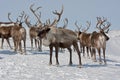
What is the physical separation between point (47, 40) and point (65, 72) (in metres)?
2.25

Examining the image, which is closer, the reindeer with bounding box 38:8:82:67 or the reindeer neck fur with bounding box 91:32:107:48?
the reindeer with bounding box 38:8:82:67

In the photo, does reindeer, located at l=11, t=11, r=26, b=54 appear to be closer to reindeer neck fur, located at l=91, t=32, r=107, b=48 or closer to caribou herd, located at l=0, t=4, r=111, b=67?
caribou herd, located at l=0, t=4, r=111, b=67

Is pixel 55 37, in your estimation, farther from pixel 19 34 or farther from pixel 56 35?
→ pixel 19 34

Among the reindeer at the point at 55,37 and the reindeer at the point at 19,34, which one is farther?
the reindeer at the point at 19,34

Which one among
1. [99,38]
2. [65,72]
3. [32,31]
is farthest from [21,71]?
[32,31]

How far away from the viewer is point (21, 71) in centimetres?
1258

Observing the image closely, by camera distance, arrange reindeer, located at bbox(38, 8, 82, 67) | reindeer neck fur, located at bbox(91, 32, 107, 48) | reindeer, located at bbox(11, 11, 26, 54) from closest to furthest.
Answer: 1. reindeer, located at bbox(38, 8, 82, 67)
2. reindeer neck fur, located at bbox(91, 32, 107, 48)
3. reindeer, located at bbox(11, 11, 26, 54)

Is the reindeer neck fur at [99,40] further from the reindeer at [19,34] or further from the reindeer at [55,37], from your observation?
the reindeer at [19,34]

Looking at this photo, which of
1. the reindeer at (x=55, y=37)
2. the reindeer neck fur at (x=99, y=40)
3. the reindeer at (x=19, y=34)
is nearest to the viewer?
the reindeer at (x=55, y=37)

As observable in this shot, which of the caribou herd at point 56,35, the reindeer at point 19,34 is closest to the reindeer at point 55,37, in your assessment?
the caribou herd at point 56,35

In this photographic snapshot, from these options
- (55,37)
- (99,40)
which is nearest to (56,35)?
(55,37)

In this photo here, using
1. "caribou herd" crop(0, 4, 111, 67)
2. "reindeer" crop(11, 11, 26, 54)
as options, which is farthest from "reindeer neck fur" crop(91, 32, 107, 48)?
"reindeer" crop(11, 11, 26, 54)

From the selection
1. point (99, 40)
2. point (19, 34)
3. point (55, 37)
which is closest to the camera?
point (55, 37)

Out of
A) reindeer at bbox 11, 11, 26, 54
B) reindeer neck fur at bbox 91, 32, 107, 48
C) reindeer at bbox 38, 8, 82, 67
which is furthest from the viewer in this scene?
reindeer at bbox 11, 11, 26, 54
